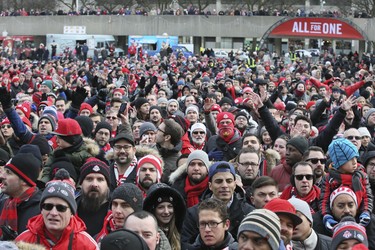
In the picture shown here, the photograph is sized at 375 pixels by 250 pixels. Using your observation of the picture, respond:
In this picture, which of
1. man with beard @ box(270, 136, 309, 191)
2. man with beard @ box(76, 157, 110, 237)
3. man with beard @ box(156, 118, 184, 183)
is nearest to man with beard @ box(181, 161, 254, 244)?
man with beard @ box(76, 157, 110, 237)

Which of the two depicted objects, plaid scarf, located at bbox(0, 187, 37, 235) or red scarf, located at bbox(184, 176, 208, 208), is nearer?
plaid scarf, located at bbox(0, 187, 37, 235)

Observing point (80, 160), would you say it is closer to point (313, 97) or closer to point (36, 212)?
point (36, 212)

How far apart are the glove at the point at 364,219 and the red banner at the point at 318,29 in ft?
112

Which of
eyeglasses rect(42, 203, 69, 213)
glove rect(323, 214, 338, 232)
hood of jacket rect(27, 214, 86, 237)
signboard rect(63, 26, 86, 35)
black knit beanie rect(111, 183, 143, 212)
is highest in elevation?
signboard rect(63, 26, 86, 35)

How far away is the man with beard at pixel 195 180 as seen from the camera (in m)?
7.58

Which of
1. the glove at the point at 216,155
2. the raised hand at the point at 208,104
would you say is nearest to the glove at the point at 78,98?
the raised hand at the point at 208,104

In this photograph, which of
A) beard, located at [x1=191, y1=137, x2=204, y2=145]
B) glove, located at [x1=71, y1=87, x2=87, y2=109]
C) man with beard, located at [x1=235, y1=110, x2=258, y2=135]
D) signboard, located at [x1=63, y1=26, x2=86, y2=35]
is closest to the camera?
beard, located at [x1=191, y1=137, x2=204, y2=145]

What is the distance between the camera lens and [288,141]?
29.9 ft

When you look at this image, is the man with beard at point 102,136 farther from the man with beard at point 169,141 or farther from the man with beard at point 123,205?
the man with beard at point 123,205

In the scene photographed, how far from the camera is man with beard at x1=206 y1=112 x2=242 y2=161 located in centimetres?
1028

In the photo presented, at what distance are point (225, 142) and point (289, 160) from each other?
1851mm

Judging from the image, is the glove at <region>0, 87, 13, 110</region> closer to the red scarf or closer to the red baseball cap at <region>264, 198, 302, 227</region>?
the red scarf

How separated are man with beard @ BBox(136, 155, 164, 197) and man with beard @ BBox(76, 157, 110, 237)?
54 centimetres

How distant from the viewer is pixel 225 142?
1055 cm
